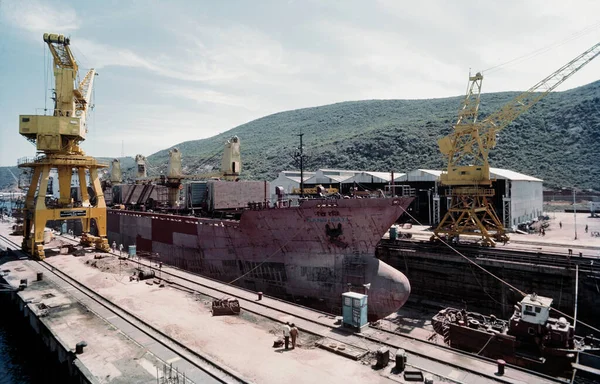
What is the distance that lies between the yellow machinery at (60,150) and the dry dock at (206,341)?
30.9 ft

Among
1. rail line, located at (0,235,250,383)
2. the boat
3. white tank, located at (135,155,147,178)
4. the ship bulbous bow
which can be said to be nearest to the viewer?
rail line, located at (0,235,250,383)

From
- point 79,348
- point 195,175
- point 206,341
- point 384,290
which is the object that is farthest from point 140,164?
point 206,341

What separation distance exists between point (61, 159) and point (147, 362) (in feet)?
69.6

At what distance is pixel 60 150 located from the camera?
24.9 meters

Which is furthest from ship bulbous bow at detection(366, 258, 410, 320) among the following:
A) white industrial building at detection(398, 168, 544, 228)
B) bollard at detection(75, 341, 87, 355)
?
white industrial building at detection(398, 168, 544, 228)

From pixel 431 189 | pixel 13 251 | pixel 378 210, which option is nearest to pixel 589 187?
pixel 431 189

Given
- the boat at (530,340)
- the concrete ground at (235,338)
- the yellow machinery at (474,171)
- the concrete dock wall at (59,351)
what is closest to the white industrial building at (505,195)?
the yellow machinery at (474,171)

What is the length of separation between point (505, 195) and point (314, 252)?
87.6 ft

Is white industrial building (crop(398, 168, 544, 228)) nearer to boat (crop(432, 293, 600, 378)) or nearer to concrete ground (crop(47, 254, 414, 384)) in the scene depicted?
boat (crop(432, 293, 600, 378))

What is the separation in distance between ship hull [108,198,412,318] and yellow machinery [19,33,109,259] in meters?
10.7

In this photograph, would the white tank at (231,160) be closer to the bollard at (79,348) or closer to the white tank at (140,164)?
the bollard at (79,348)

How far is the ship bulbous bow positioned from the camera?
718 inches

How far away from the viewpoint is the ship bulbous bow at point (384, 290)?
1823cm

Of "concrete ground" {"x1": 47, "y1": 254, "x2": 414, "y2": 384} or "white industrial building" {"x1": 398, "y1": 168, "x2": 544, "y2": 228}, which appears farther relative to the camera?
"white industrial building" {"x1": 398, "y1": 168, "x2": 544, "y2": 228}
